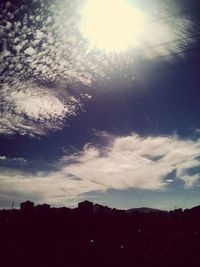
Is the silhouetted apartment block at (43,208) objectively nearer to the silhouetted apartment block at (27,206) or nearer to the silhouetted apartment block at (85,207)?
the silhouetted apartment block at (27,206)

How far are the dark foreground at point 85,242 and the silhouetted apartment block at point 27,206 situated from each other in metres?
1.02

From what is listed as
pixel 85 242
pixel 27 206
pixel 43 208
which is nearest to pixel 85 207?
pixel 43 208

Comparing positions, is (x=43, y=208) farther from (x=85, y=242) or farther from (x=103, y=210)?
(x=103, y=210)

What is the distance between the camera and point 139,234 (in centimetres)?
5325

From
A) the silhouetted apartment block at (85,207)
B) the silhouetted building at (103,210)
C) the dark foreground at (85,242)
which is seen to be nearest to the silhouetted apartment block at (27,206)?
the dark foreground at (85,242)

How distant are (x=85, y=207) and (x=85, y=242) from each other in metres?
12.5

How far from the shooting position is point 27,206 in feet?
160

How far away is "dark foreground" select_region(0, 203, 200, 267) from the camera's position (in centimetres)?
3394

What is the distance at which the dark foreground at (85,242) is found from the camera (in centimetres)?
3394

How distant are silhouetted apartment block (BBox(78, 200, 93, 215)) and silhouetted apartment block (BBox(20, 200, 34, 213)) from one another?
29.5 ft

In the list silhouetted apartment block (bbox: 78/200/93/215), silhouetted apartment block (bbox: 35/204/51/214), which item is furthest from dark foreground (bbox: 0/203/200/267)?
silhouetted apartment block (bbox: 78/200/93/215)

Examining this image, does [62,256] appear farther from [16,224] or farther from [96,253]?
[16,224]

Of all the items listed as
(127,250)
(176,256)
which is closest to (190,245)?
(176,256)

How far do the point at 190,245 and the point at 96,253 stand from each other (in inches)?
646
